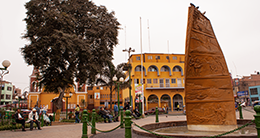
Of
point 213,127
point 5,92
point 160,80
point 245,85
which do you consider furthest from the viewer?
point 5,92

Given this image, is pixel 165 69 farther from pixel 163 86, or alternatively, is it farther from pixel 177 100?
pixel 177 100

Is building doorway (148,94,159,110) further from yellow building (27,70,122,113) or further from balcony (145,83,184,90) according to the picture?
yellow building (27,70,122,113)

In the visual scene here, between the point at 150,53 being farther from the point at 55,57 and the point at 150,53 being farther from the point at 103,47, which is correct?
the point at 55,57

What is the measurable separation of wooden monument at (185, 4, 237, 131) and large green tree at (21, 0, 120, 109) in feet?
38.8

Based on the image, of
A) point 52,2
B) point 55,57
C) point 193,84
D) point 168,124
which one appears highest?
point 52,2

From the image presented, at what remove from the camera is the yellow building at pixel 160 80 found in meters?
41.6

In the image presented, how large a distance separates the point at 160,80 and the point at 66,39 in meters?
28.8

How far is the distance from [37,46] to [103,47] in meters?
6.31

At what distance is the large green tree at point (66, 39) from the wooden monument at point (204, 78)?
465 inches

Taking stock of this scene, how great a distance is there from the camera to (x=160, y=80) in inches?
1682

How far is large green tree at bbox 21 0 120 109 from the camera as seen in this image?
1769 cm

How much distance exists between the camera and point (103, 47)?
2072cm

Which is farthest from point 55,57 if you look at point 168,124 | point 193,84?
point 193,84

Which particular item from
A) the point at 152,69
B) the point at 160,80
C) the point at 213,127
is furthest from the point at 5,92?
the point at 213,127
